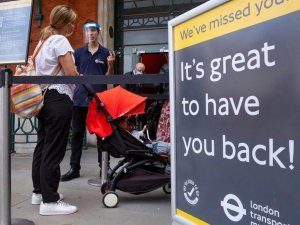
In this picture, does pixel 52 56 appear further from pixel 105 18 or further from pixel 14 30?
pixel 105 18

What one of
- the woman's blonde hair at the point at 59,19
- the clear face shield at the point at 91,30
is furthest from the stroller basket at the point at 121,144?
the clear face shield at the point at 91,30

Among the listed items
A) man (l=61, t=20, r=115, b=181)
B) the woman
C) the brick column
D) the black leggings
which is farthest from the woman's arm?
the brick column

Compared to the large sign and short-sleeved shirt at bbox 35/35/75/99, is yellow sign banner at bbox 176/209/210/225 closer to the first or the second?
the large sign

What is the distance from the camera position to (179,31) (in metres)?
1.76

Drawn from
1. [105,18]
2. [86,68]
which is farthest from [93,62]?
[105,18]

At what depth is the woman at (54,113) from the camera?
3.09 meters

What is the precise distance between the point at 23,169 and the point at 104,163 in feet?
6.36

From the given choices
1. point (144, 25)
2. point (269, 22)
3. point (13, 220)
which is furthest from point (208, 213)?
point (144, 25)

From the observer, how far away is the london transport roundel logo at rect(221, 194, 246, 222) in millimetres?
1392

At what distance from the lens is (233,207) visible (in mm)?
1420

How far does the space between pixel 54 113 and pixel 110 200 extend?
915mm

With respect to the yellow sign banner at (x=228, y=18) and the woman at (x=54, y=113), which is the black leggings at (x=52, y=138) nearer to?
the woman at (x=54, y=113)

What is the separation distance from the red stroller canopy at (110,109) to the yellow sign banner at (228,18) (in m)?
1.70

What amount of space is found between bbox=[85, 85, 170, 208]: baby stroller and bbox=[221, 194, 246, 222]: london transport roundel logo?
6.52 feet
